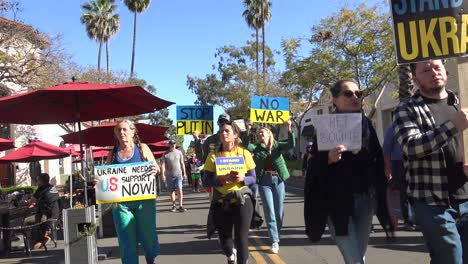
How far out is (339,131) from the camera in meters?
3.89

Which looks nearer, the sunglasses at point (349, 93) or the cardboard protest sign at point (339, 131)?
the cardboard protest sign at point (339, 131)

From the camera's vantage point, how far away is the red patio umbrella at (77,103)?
6.98 meters

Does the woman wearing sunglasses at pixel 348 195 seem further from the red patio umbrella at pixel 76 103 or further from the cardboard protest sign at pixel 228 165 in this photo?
the red patio umbrella at pixel 76 103

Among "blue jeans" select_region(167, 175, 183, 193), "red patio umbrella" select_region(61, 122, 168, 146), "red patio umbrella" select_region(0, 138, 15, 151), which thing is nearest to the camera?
"red patio umbrella" select_region(0, 138, 15, 151)

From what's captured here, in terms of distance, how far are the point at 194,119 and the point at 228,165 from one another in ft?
25.0

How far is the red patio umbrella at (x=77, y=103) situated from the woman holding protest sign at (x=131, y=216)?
2.79ft

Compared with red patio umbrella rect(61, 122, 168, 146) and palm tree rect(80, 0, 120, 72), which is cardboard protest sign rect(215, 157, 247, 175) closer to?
red patio umbrella rect(61, 122, 168, 146)

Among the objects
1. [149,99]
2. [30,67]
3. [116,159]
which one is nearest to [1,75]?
[30,67]

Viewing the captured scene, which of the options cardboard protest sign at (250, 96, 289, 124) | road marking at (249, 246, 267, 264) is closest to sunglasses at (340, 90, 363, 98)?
road marking at (249, 246, 267, 264)

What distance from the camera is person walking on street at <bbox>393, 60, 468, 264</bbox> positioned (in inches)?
125

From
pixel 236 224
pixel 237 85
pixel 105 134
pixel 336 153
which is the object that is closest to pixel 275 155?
pixel 236 224

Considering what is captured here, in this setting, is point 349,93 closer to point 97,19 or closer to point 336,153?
point 336,153

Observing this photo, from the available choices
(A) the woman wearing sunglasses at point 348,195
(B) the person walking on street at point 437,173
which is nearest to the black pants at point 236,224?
(A) the woman wearing sunglasses at point 348,195

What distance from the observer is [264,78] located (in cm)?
4694
